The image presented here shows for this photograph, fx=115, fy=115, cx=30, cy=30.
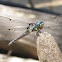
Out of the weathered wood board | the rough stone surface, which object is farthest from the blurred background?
the rough stone surface

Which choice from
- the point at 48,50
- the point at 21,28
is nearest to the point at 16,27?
the point at 21,28

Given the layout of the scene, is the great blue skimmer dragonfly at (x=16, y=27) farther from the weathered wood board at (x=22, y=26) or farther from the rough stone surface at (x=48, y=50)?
the rough stone surface at (x=48, y=50)

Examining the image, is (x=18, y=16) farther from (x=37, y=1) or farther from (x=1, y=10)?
(x=37, y=1)

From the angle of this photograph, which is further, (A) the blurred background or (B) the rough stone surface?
(A) the blurred background

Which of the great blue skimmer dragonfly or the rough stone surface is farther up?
the great blue skimmer dragonfly

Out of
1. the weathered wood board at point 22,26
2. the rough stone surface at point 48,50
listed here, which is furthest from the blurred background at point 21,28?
the rough stone surface at point 48,50

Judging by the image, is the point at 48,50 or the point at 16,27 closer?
the point at 48,50

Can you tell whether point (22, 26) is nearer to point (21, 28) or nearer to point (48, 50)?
point (21, 28)

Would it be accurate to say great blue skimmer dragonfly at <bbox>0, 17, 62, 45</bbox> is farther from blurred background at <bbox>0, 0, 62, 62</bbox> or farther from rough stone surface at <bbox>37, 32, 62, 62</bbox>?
rough stone surface at <bbox>37, 32, 62, 62</bbox>
